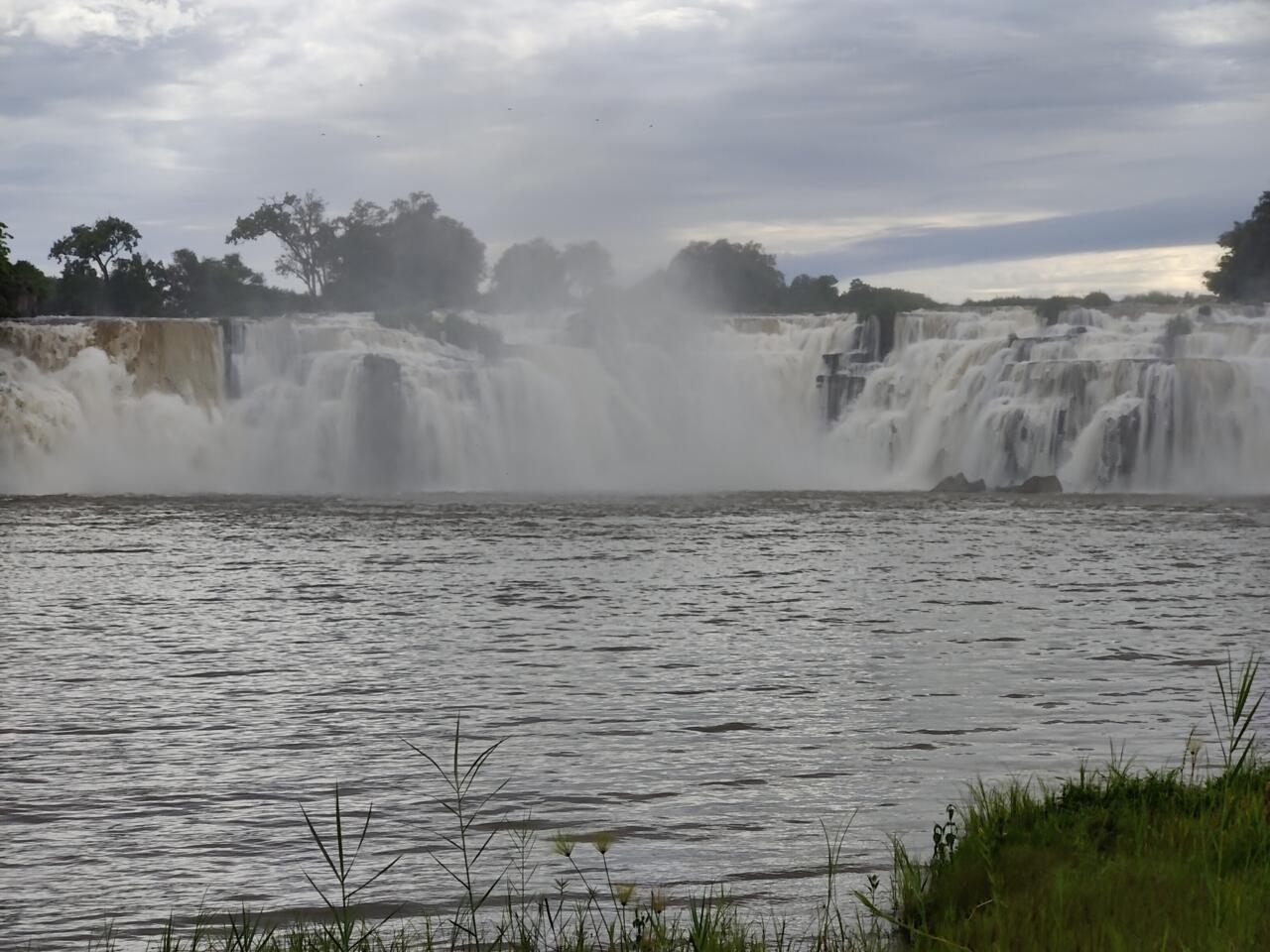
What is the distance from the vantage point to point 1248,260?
8400cm

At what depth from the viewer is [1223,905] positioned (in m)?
5.30

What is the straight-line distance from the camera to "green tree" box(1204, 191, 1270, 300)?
272 feet

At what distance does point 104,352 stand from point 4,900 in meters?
49.3

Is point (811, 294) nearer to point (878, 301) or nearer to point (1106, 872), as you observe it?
point (878, 301)

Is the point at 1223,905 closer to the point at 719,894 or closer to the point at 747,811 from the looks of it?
the point at 719,894

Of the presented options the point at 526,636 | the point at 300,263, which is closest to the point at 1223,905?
the point at 526,636

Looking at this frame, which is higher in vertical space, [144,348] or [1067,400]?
[144,348]

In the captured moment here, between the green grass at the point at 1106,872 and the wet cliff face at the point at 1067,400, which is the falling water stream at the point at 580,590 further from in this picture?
the green grass at the point at 1106,872

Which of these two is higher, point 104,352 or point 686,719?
point 104,352

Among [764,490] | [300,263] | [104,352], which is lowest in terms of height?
[764,490]

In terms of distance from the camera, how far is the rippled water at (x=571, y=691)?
25.6ft

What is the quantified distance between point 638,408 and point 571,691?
48.5 metres

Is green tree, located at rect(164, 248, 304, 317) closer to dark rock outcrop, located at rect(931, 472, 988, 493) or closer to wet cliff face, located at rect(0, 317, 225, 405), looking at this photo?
wet cliff face, located at rect(0, 317, 225, 405)

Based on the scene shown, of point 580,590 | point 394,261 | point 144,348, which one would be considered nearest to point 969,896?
point 580,590
